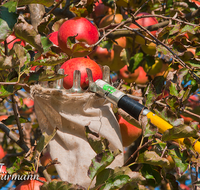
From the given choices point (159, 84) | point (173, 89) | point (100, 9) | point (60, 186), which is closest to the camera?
point (60, 186)

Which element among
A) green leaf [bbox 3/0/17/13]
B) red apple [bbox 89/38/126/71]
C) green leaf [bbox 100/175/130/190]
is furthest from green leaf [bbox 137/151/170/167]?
red apple [bbox 89/38/126/71]

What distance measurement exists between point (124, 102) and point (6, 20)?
382 millimetres

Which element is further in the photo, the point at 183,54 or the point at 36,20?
the point at 36,20

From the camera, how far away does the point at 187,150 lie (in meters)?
0.74

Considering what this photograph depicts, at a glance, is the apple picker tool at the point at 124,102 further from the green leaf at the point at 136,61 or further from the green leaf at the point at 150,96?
the green leaf at the point at 136,61

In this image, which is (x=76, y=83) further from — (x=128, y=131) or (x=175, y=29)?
(x=175, y=29)

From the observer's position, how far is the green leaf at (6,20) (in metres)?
0.64

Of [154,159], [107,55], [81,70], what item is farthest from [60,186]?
[107,55]

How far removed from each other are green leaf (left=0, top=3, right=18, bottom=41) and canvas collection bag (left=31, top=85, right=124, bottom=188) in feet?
0.63

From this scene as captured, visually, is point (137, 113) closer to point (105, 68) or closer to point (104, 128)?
point (104, 128)

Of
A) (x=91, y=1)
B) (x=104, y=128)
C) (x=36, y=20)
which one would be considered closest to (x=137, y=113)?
(x=104, y=128)

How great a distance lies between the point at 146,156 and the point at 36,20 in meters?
0.88

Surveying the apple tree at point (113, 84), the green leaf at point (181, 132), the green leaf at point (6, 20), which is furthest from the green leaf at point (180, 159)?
the green leaf at point (6, 20)

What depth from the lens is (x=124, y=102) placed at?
28.2 inches
